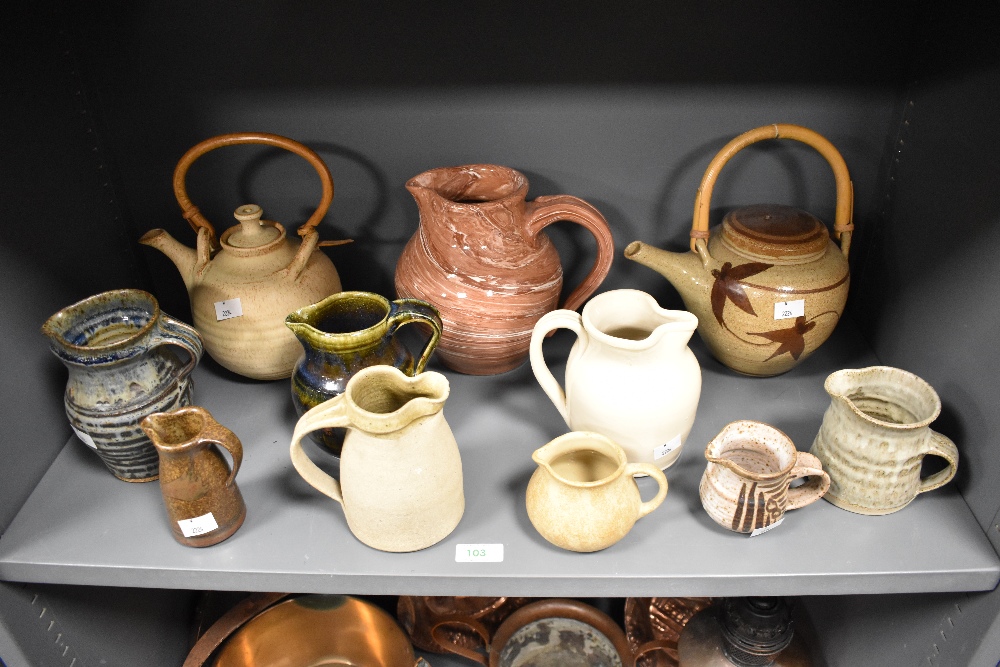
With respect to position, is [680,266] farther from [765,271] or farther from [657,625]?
[657,625]

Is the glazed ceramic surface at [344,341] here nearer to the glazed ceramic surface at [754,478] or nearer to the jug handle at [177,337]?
the jug handle at [177,337]

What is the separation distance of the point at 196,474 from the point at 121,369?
0.18 meters

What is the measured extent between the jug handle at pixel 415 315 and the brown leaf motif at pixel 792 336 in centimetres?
45

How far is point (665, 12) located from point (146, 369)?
871 millimetres

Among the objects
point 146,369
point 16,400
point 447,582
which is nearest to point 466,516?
point 447,582

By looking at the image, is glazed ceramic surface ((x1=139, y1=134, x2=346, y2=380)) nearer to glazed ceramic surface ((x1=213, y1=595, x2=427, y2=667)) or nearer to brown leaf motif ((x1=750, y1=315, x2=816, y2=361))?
glazed ceramic surface ((x1=213, y1=595, x2=427, y2=667))

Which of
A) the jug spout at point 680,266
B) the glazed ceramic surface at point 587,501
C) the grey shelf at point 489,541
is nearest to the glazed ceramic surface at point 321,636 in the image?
the grey shelf at point 489,541

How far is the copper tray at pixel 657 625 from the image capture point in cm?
123

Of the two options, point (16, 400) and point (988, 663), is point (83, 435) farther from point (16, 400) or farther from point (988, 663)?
point (988, 663)

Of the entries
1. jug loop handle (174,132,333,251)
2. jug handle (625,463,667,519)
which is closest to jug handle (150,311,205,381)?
jug loop handle (174,132,333,251)

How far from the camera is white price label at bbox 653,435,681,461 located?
0.93 meters

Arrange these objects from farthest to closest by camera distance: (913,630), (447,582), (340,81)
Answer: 1. (340,81)
2. (913,630)
3. (447,582)

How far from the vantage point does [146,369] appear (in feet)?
3.02

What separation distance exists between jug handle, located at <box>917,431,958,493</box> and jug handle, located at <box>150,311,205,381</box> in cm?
93
